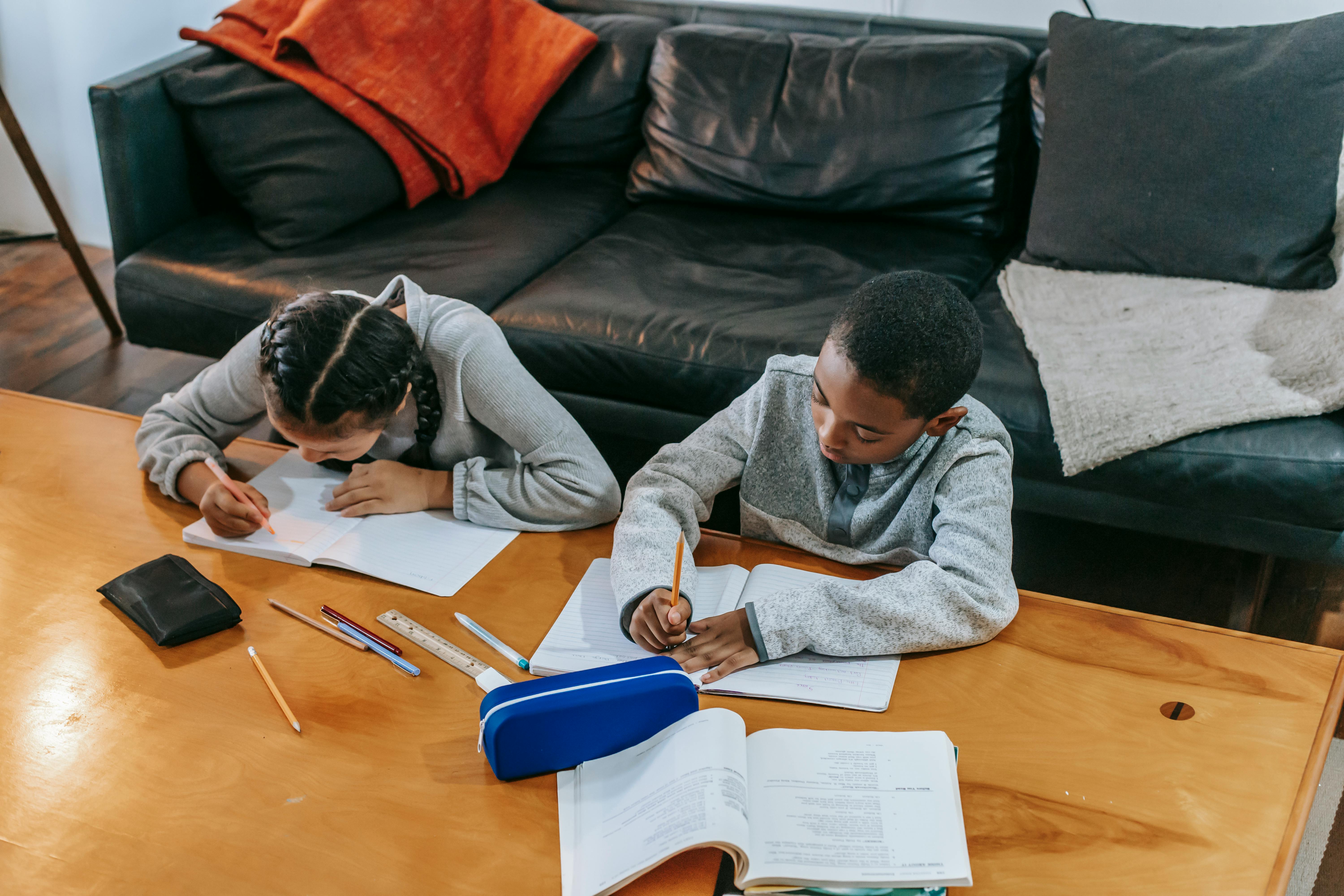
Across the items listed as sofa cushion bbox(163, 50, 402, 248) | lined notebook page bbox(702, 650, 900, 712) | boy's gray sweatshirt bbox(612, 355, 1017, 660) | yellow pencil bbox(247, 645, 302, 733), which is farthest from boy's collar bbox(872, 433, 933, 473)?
sofa cushion bbox(163, 50, 402, 248)

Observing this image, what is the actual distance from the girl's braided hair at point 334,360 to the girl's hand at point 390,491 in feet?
0.26

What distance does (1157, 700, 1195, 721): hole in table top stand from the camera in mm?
971

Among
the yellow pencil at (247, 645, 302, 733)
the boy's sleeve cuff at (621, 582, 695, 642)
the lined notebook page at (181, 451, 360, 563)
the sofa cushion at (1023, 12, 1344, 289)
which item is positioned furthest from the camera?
the sofa cushion at (1023, 12, 1344, 289)

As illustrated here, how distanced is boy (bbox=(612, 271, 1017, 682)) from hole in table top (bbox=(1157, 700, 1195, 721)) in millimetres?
167

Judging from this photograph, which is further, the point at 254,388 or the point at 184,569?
the point at 254,388

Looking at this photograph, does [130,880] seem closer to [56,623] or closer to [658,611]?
[56,623]

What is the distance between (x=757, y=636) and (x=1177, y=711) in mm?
407

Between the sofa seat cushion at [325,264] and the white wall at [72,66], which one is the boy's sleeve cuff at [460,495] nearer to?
the sofa seat cushion at [325,264]

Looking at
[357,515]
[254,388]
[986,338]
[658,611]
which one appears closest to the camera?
[658,611]

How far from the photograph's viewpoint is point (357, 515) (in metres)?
1.26

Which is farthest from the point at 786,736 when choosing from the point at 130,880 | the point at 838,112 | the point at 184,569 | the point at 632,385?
the point at 838,112

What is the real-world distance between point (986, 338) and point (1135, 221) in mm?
450

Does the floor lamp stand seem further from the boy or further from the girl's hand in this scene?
the boy

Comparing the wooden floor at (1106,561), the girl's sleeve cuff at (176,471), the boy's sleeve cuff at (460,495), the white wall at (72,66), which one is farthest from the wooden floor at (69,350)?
the boy's sleeve cuff at (460,495)
